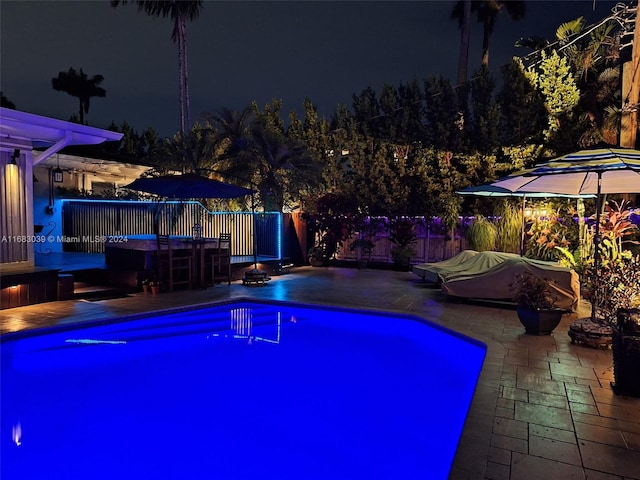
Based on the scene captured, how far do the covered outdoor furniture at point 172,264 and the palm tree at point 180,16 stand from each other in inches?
511

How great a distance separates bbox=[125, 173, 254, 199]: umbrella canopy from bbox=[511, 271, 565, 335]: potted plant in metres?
6.17

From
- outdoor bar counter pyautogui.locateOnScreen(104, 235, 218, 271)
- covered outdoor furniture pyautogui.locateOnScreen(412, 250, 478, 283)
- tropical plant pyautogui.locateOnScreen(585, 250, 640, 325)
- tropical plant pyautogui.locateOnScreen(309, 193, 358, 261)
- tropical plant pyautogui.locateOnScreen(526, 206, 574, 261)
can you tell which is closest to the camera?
tropical plant pyautogui.locateOnScreen(585, 250, 640, 325)

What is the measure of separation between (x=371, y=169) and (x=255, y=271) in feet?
19.2

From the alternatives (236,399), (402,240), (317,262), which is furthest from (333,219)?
(236,399)

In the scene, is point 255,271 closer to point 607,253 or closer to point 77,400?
point 77,400

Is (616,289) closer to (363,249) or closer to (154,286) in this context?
(154,286)

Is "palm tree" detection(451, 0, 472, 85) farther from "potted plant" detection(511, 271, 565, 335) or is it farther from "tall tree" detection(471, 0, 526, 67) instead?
"potted plant" detection(511, 271, 565, 335)

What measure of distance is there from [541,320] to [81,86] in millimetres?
35314

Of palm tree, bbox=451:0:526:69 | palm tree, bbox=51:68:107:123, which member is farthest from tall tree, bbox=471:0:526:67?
palm tree, bbox=51:68:107:123

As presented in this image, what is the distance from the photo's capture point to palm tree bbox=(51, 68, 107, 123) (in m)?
32.4

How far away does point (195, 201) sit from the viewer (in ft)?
46.4

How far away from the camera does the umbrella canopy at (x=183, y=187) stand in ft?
31.0

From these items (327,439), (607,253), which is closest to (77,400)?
(327,439)

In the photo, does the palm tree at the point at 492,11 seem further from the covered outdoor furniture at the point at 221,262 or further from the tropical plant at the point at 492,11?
the covered outdoor furniture at the point at 221,262
